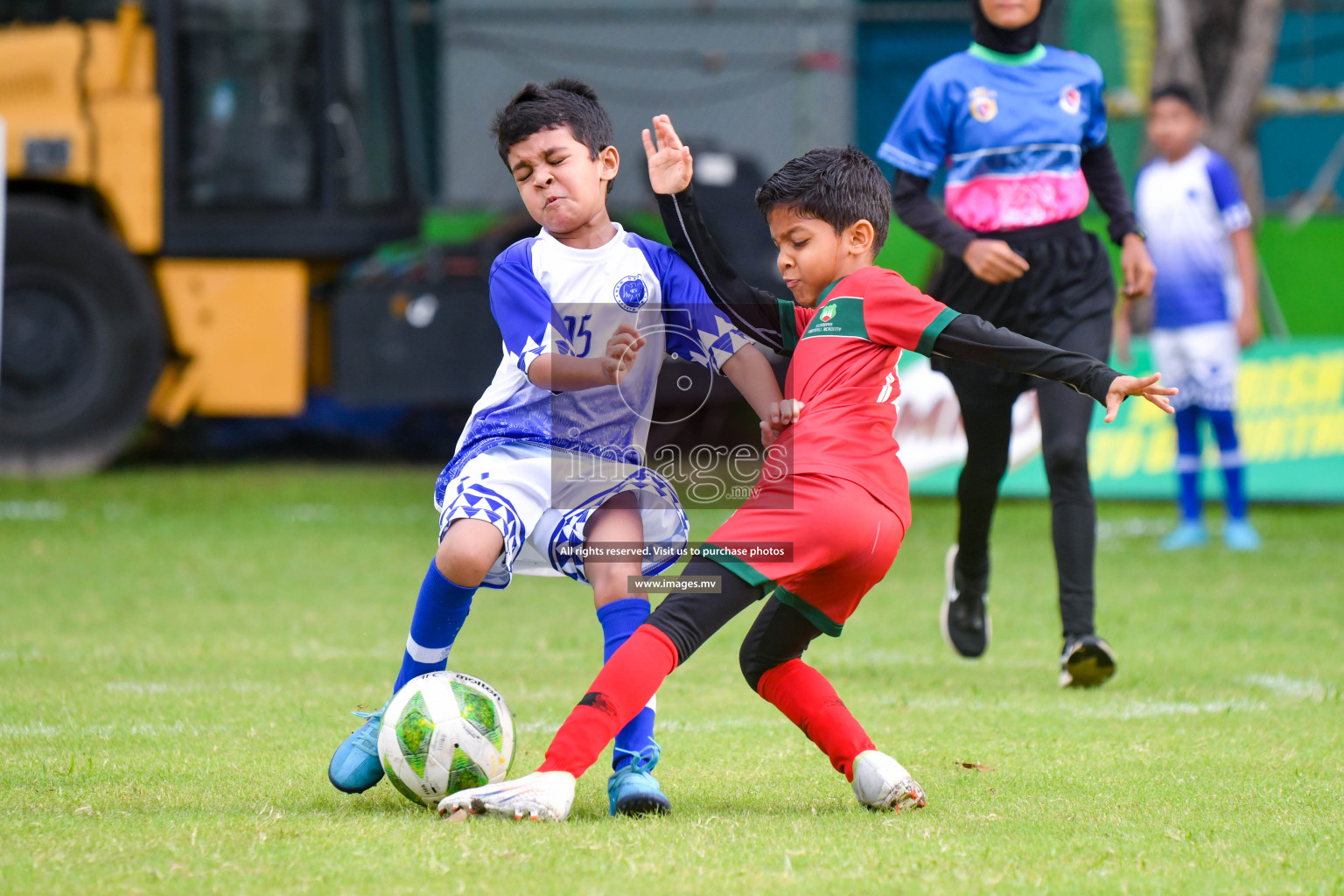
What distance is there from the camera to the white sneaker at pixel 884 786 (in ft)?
10.7

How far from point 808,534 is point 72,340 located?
918 centimetres

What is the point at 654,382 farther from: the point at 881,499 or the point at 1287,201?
the point at 1287,201

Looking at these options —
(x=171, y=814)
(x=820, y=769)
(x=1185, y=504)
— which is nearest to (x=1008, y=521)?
(x=1185, y=504)

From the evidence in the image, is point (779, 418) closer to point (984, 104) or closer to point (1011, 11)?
point (984, 104)

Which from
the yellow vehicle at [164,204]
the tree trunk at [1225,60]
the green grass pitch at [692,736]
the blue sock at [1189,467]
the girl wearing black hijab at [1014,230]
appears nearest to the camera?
the green grass pitch at [692,736]

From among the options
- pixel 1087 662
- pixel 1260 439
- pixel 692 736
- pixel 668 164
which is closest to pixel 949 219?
pixel 1087 662

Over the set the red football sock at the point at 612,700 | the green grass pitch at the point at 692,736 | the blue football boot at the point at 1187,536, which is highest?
the red football sock at the point at 612,700

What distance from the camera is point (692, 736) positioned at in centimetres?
413

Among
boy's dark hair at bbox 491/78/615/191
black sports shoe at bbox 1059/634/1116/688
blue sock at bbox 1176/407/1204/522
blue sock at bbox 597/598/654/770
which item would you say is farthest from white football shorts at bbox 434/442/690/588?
blue sock at bbox 1176/407/1204/522

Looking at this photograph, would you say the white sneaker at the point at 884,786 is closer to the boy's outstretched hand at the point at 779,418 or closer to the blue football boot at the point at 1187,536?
the boy's outstretched hand at the point at 779,418

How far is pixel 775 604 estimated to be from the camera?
340 centimetres

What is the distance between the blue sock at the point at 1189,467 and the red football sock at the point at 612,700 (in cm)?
587

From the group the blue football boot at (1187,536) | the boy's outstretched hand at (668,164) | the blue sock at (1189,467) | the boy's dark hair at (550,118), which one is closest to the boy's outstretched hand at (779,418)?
the boy's outstretched hand at (668,164)

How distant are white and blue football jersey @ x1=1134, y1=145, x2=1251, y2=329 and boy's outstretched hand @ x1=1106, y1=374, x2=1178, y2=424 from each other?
19.1 ft
